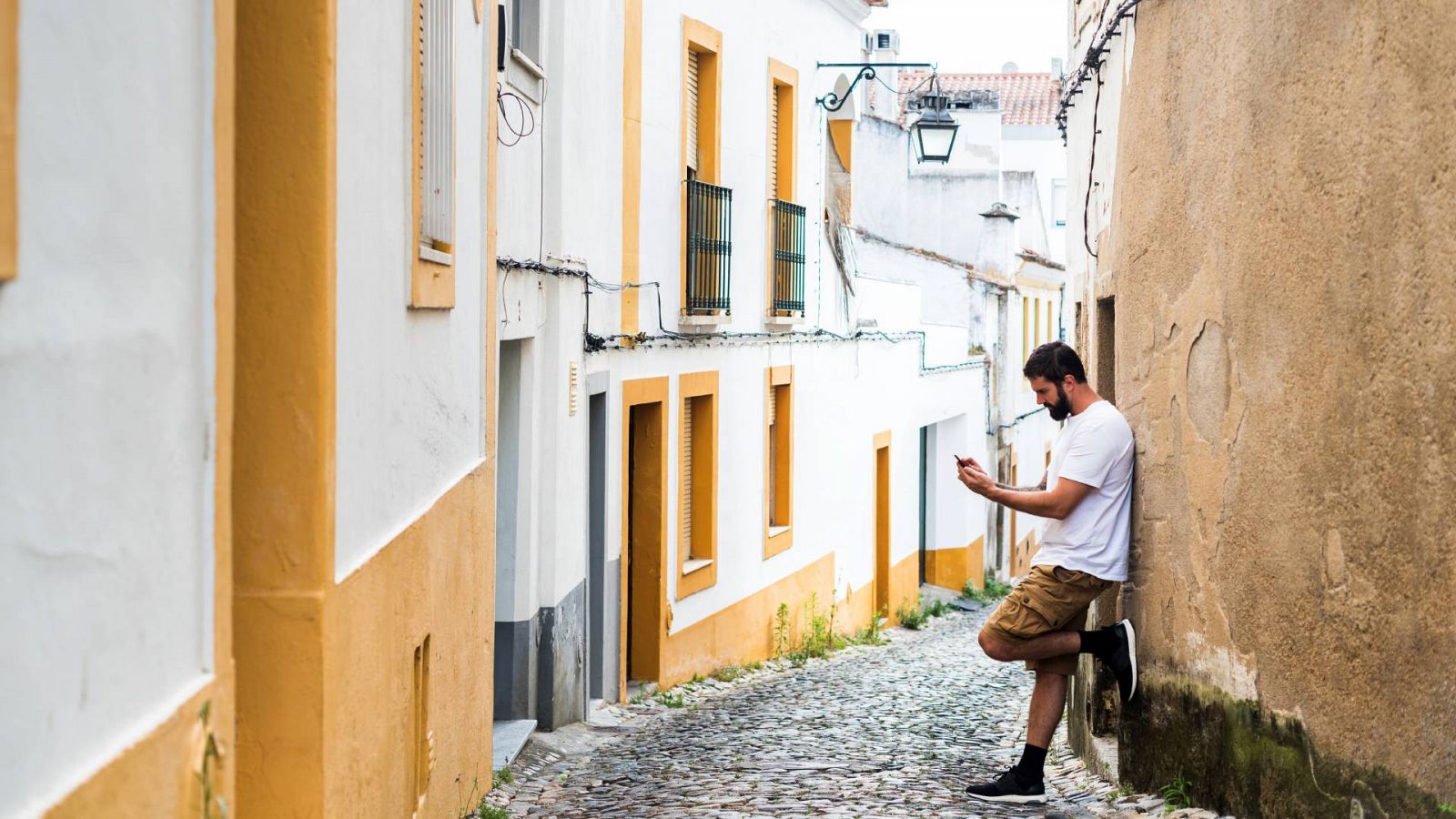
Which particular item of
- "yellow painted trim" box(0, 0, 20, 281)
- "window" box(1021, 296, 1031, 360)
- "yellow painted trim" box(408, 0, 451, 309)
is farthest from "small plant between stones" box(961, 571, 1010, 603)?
"yellow painted trim" box(0, 0, 20, 281)

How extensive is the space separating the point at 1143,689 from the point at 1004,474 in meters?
23.7

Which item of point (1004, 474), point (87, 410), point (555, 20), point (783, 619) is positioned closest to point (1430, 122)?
point (87, 410)

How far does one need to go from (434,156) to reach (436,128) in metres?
0.10

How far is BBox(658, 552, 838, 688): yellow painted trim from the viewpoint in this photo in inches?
527

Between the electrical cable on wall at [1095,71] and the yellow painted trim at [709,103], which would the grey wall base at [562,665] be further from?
the yellow painted trim at [709,103]

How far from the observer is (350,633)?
466cm

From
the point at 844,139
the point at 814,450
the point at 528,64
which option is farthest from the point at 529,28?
the point at 844,139

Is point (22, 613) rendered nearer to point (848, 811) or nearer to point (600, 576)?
point (848, 811)

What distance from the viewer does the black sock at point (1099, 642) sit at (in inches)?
273

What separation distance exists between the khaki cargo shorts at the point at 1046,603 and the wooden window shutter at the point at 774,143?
9.80 m

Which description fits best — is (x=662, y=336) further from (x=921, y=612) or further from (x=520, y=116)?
(x=921, y=612)

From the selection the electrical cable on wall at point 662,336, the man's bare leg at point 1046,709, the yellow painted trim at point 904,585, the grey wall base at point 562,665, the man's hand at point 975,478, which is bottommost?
the yellow painted trim at point 904,585

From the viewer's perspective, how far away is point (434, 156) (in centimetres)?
638

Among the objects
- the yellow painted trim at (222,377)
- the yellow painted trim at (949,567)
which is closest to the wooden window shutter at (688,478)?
the yellow painted trim at (222,377)
